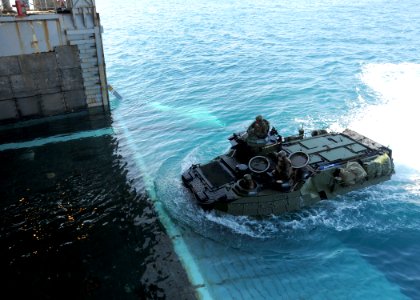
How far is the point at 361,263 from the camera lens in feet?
42.1

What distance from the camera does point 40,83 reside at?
21547 mm

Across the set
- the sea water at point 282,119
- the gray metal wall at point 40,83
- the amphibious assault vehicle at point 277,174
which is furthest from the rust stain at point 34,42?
the amphibious assault vehicle at point 277,174

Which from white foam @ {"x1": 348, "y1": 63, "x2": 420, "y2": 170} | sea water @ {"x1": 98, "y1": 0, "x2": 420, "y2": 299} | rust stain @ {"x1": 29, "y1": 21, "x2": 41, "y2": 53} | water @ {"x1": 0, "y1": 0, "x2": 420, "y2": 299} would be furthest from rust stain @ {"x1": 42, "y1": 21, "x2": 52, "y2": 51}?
white foam @ {"x1": 348, "y1": 63, "x2": 420, "y2": 170}

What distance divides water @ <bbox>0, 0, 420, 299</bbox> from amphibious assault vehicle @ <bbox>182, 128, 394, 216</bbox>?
0.78 metres

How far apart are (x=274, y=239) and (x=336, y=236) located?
2412 mm

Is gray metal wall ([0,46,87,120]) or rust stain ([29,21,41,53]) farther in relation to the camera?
gray metal wall ([0,46,87,120])

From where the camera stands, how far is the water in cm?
1238

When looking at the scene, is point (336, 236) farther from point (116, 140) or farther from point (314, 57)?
point (314, 57)

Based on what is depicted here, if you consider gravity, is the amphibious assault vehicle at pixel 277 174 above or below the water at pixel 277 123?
above

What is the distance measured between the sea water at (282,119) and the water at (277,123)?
6 cm

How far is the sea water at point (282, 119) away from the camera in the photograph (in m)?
12.5

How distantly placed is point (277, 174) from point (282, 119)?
9987 mm

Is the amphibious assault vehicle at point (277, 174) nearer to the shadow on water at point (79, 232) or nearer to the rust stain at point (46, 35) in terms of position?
the shadow on water at point (79, 232)

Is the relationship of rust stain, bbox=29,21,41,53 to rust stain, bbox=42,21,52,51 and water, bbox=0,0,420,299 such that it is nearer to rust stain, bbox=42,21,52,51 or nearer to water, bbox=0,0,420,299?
rust stain, bbox=42,21,52,51
